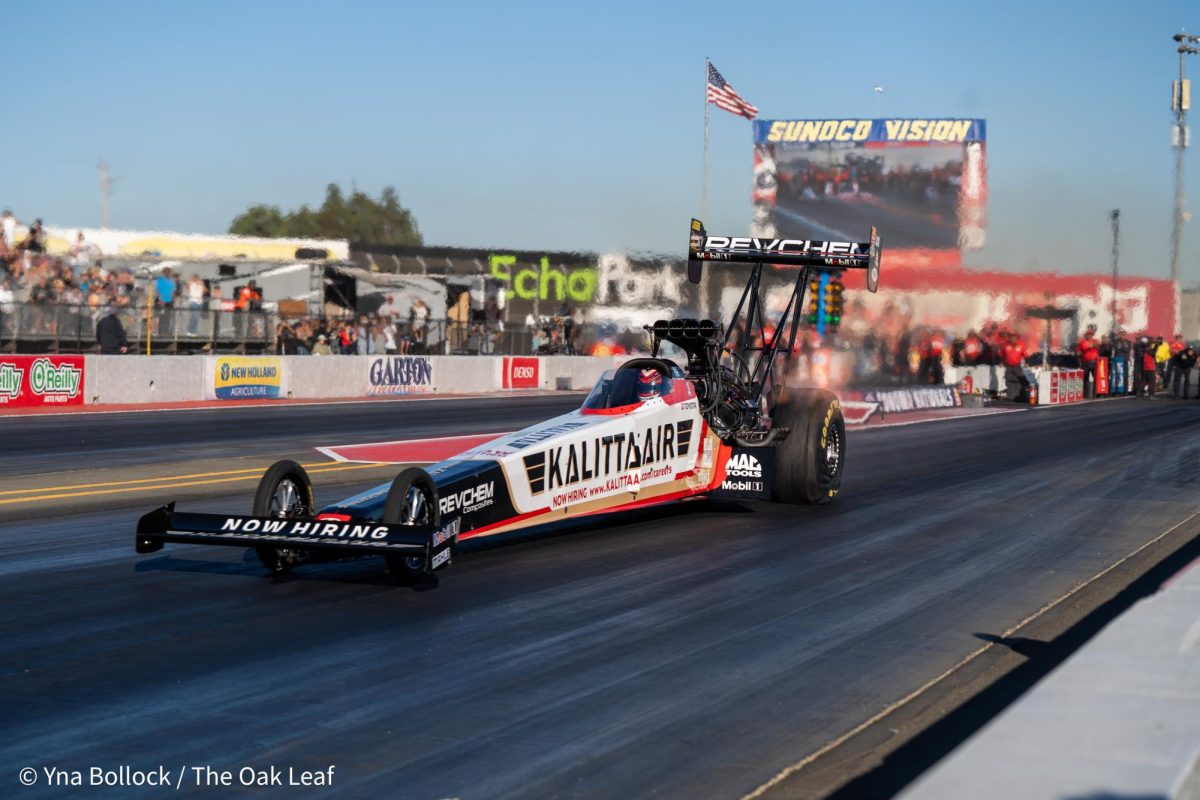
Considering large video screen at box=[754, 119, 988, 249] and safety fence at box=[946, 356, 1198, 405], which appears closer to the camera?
safety fence at box=[946, 356, 1198, 405]

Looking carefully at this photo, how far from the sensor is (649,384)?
460 inches

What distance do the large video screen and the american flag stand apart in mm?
17341

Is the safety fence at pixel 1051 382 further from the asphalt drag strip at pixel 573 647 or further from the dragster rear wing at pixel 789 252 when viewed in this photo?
the asphalt drag strip at pixel 573 647

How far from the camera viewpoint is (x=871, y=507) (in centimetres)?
1405

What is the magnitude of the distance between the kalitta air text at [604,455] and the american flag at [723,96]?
3660cm

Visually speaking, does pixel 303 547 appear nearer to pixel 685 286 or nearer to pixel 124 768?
pixel 124 768

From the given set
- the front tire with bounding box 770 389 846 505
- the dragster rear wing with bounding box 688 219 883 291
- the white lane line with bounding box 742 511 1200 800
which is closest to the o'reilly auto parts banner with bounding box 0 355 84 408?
the dragster rear wing with bounding box 688 219 883 291

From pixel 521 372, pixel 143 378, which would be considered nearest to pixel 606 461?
pixel 143 378

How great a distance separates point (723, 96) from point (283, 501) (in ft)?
132

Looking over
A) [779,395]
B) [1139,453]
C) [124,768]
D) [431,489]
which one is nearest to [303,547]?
[431,489]

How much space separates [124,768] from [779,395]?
943 cm

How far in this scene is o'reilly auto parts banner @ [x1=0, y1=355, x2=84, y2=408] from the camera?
2669cm

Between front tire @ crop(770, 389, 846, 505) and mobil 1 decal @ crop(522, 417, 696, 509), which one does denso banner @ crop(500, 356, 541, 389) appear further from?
mobil 1 decal @ crop(522, 417, 696, 509)

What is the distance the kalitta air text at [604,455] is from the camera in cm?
1006
